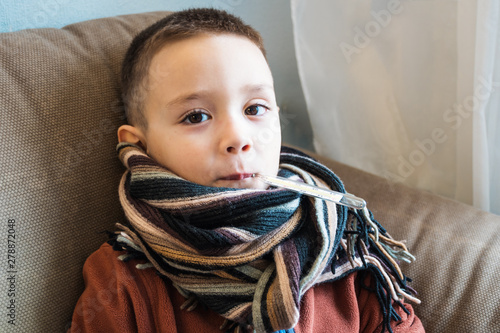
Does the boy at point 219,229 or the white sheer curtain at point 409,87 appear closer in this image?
the boy at point 219,229

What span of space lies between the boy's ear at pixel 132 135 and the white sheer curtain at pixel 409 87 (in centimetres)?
70

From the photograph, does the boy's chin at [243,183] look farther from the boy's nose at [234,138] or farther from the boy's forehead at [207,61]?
the boy's forehead at [207,61]

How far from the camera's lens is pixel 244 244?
73 centimetres

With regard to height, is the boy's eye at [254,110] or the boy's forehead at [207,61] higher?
the boy's forehead at [207,61]

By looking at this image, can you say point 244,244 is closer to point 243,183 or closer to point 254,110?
point 243,183

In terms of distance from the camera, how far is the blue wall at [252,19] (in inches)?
38.3

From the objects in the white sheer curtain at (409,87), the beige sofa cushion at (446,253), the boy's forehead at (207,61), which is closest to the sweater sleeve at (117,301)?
the boy's forehead at (207,61)

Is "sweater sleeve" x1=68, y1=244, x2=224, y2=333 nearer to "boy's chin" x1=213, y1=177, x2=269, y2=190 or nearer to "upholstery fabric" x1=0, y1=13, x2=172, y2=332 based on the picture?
"upholstery fabric" x1=0, y1=13, x2=172, y2=332

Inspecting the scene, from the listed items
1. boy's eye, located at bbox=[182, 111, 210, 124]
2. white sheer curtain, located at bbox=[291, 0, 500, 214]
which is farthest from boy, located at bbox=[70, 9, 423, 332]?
white sheer curtain, located at bbox=[291, 0, 500, 214]

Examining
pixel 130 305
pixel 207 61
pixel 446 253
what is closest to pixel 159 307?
pixel 130 305

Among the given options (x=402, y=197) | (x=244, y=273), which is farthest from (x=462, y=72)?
(x=244, y=273)

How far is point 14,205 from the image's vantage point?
766 millimetres

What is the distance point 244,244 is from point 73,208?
13.9 inches

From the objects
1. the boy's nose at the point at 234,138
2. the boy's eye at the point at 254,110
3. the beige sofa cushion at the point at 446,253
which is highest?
the boy's eye at the point at 254,110
